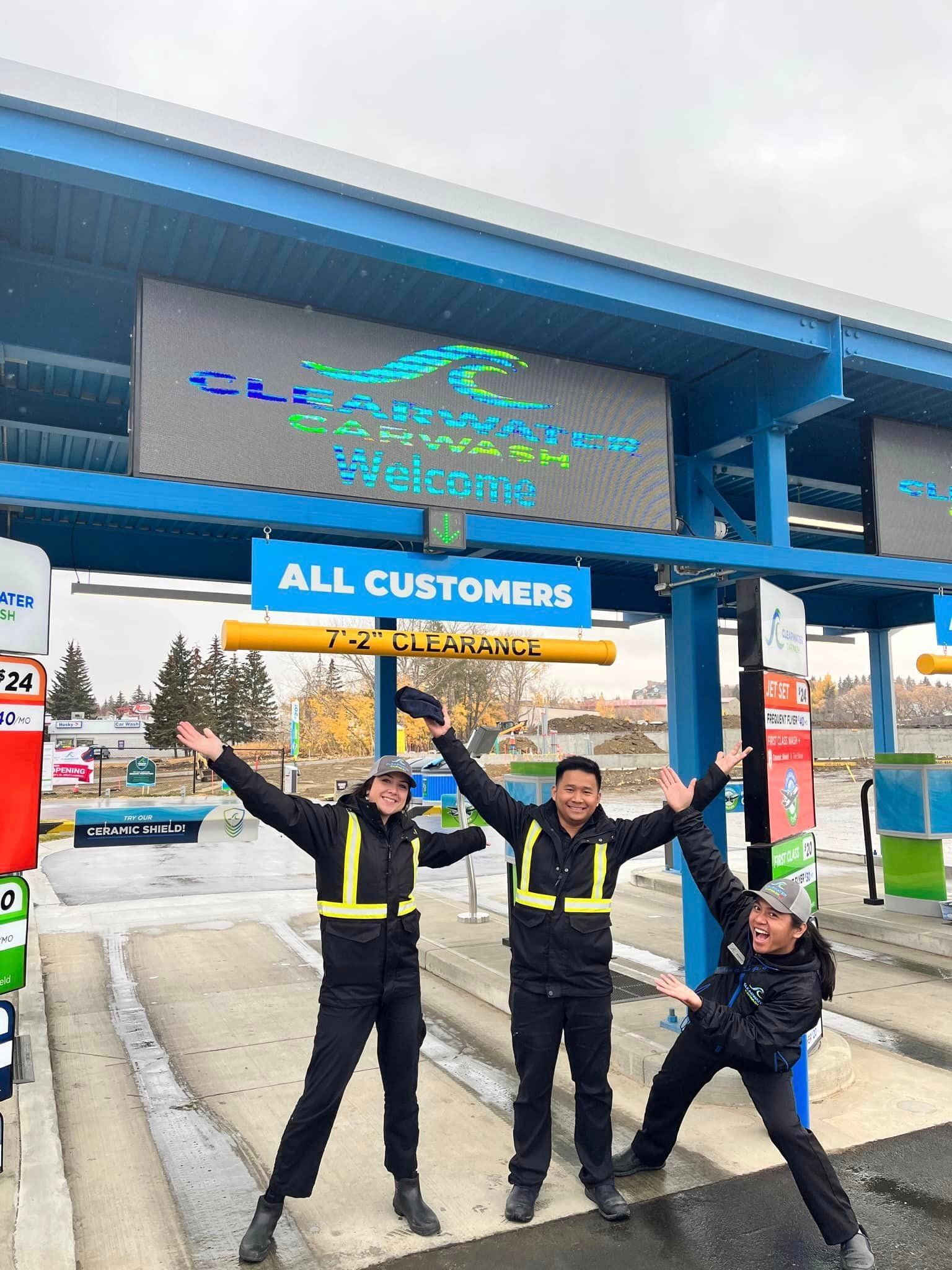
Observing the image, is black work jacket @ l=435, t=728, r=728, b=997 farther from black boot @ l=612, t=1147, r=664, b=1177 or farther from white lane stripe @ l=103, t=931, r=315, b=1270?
white lane stripe @ l=103, t=931, r=315, b=1270

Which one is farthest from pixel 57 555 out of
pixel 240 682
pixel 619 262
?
pixel 240 682

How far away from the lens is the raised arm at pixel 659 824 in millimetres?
4102

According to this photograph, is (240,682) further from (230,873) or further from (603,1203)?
(603,1203)

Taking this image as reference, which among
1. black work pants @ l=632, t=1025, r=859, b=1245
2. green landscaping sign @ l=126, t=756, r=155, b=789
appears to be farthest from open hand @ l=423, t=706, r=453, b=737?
green landscaping sign @ l=126, t=756, r=155, b=789

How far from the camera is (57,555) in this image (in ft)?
26.4

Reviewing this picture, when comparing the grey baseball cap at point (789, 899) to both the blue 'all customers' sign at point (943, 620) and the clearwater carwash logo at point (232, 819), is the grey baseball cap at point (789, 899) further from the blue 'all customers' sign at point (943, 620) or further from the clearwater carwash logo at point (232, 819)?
the clearwater carwash logo at point (232, 819)

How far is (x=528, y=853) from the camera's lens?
397 cm

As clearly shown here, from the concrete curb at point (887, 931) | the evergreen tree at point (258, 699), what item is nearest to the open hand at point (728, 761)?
the concrete curb at point (887, 931)

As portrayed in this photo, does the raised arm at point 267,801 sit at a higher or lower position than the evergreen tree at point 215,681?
lower

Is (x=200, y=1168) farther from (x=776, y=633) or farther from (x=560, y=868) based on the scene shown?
(x=776, y=633)

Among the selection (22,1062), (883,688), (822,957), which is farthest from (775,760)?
(883,688)

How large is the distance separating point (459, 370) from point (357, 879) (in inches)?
111

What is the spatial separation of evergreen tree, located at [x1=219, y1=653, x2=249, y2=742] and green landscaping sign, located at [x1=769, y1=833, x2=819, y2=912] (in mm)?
43504

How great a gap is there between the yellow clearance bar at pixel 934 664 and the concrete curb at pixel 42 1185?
594 centimetres
